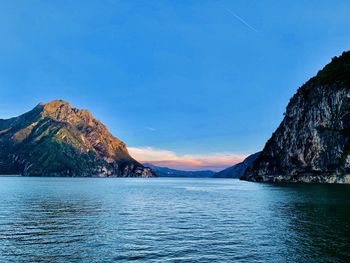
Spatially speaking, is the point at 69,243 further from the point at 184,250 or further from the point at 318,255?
the point at 318,255

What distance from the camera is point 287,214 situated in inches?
2522

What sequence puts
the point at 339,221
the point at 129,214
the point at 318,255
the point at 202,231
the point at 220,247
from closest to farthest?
1. the point at 318,255
2. the point at 220,247
3. the point at 202,231
4. the point at 339,221
5. the point at 129,214

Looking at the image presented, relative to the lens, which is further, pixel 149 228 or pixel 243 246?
pixel 149 228

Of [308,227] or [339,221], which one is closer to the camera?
[308,227]

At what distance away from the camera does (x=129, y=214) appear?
63.7 metres

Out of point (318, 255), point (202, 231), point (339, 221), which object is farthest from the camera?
point (339, 221)

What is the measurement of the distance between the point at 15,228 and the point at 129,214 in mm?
21863

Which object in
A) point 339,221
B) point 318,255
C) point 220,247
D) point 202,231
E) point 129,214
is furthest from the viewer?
point 129,214

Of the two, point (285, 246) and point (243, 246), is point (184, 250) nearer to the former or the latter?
point (243, 246)

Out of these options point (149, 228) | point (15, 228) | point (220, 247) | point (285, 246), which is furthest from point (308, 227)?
point (15, 228)

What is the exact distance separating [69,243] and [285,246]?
80.1ft

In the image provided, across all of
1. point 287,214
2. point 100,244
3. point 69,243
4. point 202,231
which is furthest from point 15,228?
point 287,214

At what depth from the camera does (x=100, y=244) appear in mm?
37125

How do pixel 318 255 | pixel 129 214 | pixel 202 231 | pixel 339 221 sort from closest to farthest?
pixel 318 255 → pixel 202 231 → pixel 339 221 → pixel 129 214
